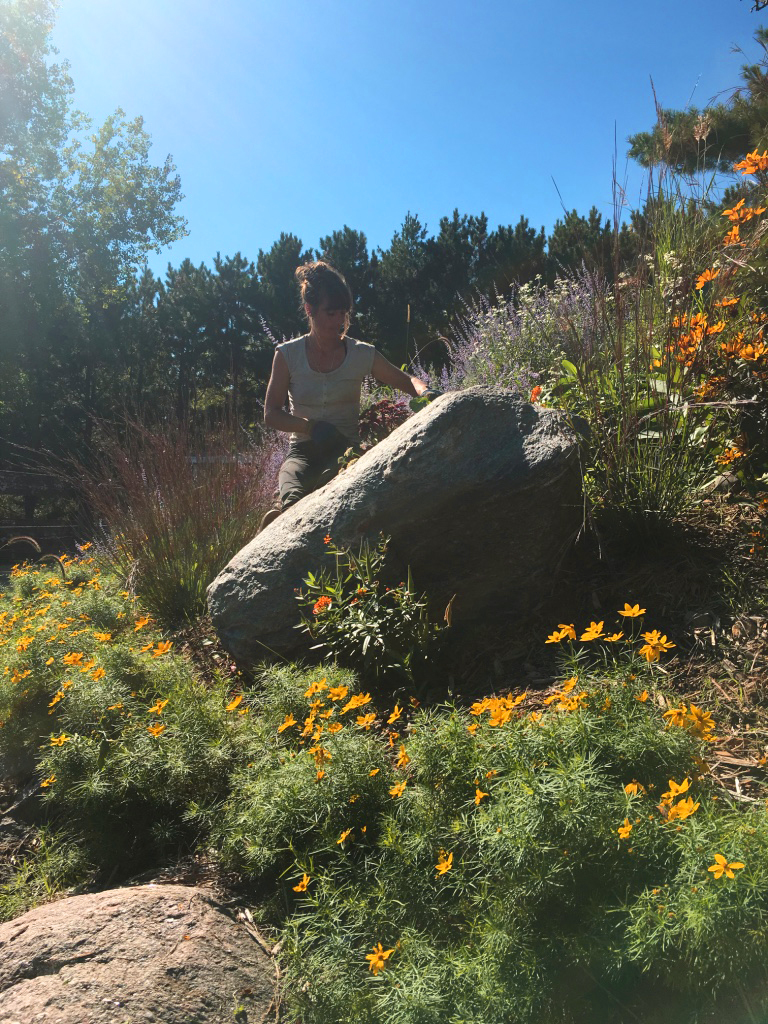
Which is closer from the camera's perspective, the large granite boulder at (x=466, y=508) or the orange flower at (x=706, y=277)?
the large granite boulder at (x=466, y=508)

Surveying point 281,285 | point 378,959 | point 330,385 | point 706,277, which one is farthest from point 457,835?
point 281,285

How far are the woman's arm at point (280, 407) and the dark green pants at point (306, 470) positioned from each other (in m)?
0.12

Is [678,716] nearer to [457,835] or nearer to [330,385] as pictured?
[457,835]

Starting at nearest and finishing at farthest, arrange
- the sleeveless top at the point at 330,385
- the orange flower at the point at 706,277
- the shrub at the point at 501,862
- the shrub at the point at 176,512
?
the shrub at the point at 501,862, the orange flower at the point at 706,277, the sleeveless top at the point at 330,385, the shrub at the point at 176,512

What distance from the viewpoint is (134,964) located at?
1745mm

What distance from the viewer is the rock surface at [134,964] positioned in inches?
64.8

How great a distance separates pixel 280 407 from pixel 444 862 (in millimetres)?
3085

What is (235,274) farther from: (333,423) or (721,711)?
(721,711)

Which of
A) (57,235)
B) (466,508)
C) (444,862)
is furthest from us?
(57,235)

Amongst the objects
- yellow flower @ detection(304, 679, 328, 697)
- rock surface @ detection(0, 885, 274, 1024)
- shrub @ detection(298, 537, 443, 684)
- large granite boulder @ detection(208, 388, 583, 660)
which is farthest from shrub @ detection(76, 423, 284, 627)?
rock surface @ detection(0, 885, 274, 1024)

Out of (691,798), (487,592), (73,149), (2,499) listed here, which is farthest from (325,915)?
(73,149)

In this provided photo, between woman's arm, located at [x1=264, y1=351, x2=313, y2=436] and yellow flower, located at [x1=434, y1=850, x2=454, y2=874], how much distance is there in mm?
2856

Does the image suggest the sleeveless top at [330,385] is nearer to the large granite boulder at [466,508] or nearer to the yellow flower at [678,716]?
the large granite boulder at [466,508]

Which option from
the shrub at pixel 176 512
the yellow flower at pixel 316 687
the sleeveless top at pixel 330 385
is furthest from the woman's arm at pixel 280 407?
the yellow flower at pixel 316 687
